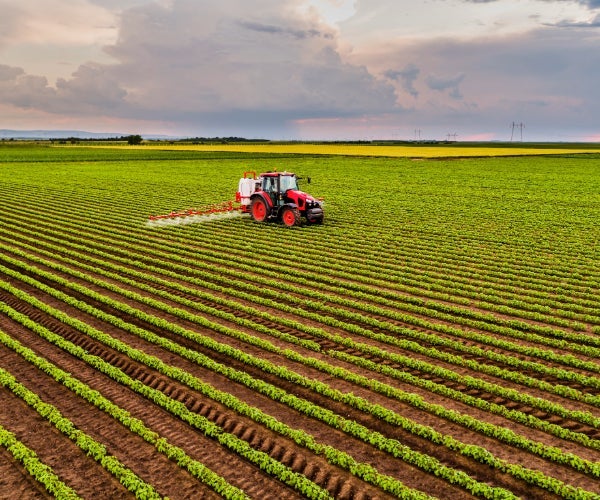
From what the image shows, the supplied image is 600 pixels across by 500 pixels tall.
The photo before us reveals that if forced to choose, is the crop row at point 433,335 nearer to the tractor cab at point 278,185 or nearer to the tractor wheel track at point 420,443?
the tractor wheel track at point 420,443

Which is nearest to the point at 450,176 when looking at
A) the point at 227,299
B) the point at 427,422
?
the point at 227,299

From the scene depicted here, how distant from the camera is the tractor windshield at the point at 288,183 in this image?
20.2m

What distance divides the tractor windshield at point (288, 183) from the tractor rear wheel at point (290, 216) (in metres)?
0.86

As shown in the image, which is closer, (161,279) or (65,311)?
(65,311)

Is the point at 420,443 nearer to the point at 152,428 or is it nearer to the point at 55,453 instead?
the point at 152,428

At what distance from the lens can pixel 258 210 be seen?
21422mm

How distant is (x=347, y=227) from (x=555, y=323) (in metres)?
11.0

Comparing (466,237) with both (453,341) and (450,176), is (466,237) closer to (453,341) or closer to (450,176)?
(453,341)

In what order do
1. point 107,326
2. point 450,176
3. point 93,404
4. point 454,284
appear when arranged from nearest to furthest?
1. point 93,404
2. point 107,326
3. point 454,284
4. point 450,176

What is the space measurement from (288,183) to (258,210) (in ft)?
6.58

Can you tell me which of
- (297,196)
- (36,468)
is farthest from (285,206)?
(36,468)

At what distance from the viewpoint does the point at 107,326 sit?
9.88 m

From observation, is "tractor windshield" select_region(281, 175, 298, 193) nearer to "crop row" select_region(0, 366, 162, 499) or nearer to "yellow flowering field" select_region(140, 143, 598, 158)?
"crop row" select_region(0, 366, 162, 499)

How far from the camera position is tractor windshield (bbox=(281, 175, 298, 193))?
2022 centimetres
